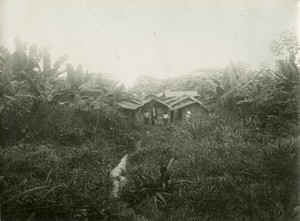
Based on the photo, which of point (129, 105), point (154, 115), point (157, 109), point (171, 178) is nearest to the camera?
point (171, 178)

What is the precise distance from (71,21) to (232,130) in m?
3.88

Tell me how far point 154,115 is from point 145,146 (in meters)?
→ 0.86

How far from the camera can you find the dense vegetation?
4.35 meters

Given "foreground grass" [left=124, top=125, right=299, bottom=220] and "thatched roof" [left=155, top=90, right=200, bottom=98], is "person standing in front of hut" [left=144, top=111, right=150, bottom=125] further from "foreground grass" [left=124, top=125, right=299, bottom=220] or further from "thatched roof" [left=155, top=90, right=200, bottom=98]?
"thatched roof" [left=155, top=90, right=200, bottom=98]

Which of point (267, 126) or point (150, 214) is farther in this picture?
point (267, 126)

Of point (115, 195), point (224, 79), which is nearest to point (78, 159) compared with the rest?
point (115, 195)

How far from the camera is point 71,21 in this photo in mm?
4695

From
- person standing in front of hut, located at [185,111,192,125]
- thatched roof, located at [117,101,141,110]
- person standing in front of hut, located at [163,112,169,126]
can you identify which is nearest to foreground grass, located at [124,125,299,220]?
person standing in front of hut, located at [163,112,169,126]

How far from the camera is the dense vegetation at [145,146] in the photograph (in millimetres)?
4352

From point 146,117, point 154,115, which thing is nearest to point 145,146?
point 146,117

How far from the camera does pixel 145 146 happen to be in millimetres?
6344

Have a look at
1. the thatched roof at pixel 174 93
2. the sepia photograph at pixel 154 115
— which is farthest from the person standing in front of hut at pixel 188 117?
the thatched roof at pixel 174 93

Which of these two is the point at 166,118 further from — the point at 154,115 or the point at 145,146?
the point at 145,146

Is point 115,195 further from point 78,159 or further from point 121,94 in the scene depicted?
point 121,94
